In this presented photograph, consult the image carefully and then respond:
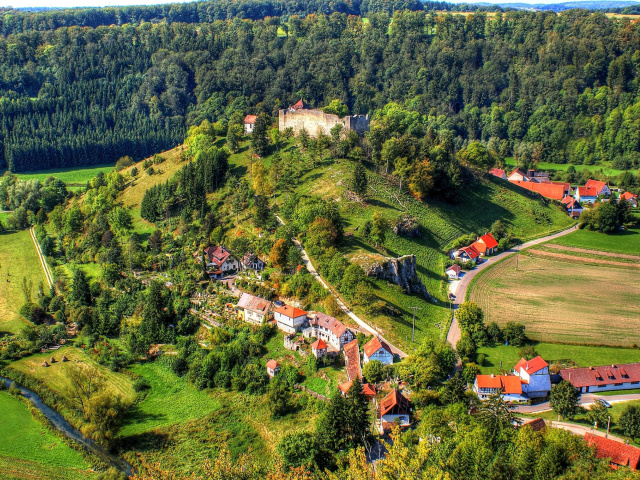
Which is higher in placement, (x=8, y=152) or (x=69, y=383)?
(x=8, y=152)

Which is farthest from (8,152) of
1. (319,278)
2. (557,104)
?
(557,104)

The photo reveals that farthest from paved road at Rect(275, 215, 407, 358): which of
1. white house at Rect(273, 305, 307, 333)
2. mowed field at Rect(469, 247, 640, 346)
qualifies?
mowed field at Rect(469, 247, 640, 346)

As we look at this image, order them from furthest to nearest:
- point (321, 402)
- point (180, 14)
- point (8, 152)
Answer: point (180, 14)
point (8, 152)
point (321, 402)

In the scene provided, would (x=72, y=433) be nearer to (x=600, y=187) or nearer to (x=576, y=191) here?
(x=576, y=191)

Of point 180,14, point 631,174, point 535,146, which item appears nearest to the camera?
point 631,174

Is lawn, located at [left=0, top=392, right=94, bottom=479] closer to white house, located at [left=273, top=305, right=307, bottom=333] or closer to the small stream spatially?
the small stream

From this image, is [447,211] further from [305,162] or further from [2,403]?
[2,403]

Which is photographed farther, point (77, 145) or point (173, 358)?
point (77, 145)

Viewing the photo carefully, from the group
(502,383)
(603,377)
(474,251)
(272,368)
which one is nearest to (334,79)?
(474,251)
